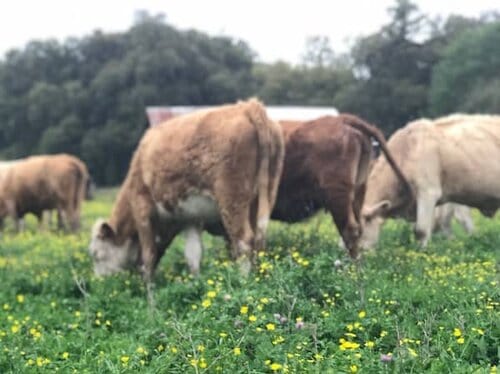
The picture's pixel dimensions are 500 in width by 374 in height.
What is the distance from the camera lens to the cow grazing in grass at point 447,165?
1002 cm

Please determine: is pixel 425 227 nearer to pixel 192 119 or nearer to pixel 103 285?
pixel 192 119

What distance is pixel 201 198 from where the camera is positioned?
8.76 meters

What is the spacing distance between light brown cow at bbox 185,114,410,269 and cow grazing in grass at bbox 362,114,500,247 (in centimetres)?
40

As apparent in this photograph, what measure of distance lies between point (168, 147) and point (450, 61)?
35.6 m

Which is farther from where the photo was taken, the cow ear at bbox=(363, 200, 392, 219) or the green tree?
the green tree

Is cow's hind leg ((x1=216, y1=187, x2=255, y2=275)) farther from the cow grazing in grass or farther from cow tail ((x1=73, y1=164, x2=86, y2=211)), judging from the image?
cow tail ((x1=73, y1=164, x2=86, y2=211))

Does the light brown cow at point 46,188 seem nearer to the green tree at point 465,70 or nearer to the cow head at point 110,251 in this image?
the cow head at point 110,251

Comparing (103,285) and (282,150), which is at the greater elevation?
(282,150)

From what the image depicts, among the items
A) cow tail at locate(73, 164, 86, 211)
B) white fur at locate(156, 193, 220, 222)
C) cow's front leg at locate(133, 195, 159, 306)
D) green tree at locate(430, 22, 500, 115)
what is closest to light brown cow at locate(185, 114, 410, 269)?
white fur at locate(156, 193, 220, 222)

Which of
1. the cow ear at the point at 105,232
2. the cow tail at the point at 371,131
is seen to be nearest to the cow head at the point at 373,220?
the cow tail at the point at 371,131

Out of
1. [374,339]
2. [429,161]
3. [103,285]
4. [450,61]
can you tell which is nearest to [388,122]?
[450,61]

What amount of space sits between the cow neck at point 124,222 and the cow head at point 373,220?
3.24 metres

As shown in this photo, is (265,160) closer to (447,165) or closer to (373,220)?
(373,220)

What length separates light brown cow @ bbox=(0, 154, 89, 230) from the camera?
19500 mm
